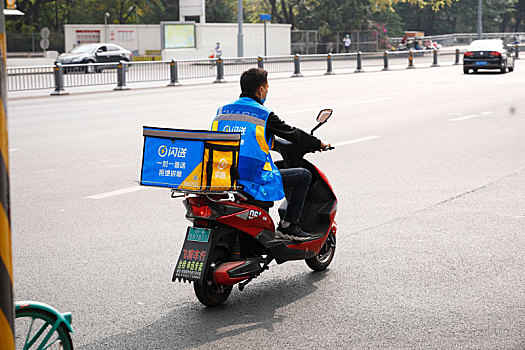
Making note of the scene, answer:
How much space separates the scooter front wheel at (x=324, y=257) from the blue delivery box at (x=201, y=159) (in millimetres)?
1348

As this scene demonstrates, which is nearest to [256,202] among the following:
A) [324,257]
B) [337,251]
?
[324,257]

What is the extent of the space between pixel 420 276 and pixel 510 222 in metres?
2.23

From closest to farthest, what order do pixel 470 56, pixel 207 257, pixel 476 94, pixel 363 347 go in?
1. pixel 363 347
2. pixel 207 257
3. pixel 476 94
4. pixel 470 56

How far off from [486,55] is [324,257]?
29.1m

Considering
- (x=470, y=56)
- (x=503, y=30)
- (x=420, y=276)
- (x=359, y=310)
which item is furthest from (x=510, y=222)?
(x=503, y=30)

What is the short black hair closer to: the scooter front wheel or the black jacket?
the black jacket

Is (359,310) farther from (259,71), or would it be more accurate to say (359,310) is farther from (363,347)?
(259,71)

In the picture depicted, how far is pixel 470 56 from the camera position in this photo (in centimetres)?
3359

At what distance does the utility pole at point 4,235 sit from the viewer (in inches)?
108

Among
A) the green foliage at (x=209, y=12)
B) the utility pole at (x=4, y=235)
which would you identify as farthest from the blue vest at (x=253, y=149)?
the green foliage at (x=209, y=12)

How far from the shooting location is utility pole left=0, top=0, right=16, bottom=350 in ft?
8.96

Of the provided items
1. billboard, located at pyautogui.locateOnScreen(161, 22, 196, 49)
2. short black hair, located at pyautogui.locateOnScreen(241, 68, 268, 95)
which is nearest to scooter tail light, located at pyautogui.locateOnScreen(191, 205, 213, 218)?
short black hair, located at pyautogui.locateOnScreen(241, 68, 268, 95)

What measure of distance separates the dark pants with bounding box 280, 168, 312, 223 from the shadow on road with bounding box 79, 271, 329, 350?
0.53 meters

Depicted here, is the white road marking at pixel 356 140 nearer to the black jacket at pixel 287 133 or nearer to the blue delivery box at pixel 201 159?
the black jacket at pixel 287 133
